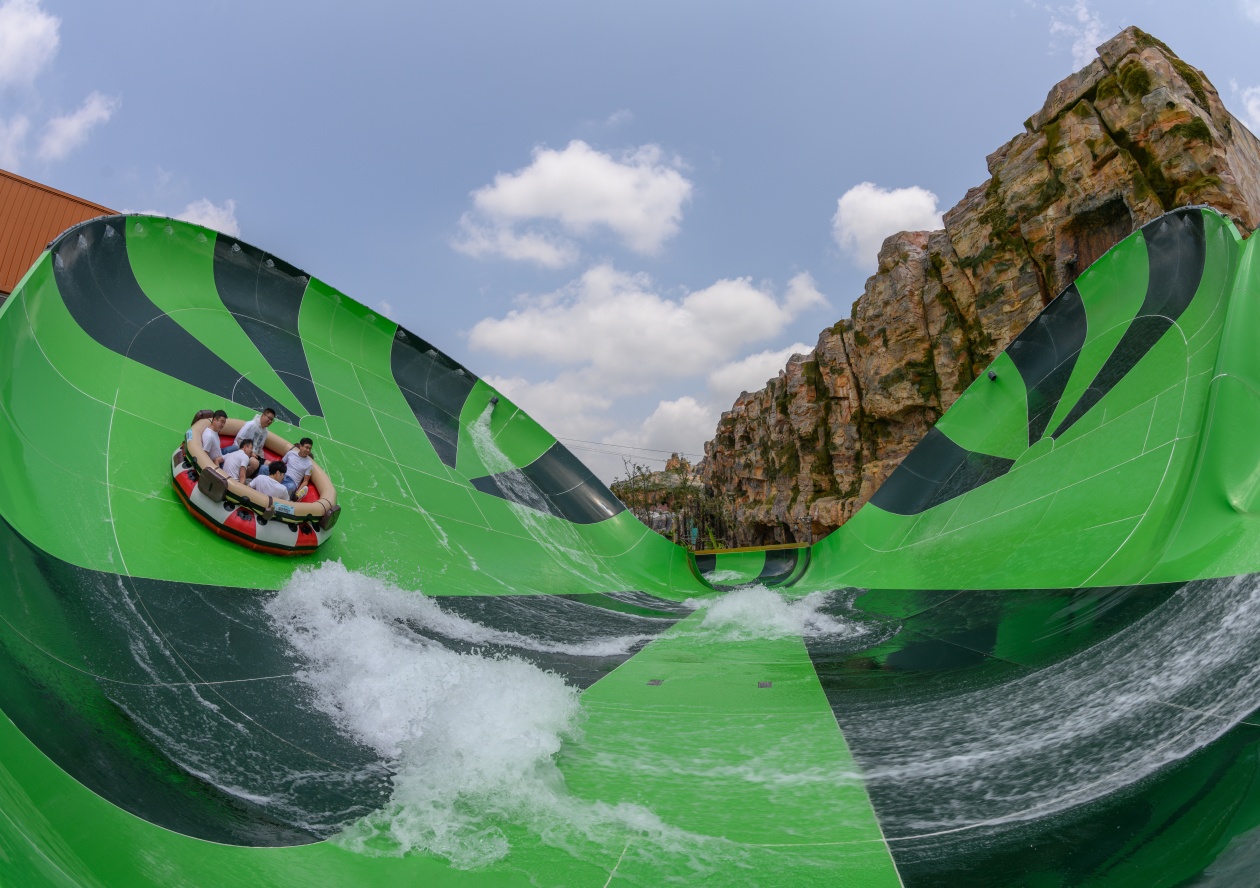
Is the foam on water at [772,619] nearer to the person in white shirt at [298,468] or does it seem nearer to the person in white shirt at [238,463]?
the person in white shirt at [298,468]

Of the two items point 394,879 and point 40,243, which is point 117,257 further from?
point 40,243

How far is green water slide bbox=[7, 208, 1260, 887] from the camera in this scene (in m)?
1.67

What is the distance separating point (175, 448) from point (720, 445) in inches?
1922

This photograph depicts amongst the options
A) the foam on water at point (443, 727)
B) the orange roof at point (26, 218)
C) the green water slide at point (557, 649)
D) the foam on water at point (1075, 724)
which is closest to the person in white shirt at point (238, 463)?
the green water slide at point (557, 649)

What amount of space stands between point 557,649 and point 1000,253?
22018 millimetres

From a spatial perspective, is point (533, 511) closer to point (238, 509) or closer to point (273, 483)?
point (273, 483)

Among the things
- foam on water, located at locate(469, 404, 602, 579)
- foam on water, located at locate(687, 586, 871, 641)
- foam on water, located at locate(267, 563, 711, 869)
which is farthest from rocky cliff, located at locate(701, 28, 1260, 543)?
foam on water, located at locate(267, 563, 711, 869)

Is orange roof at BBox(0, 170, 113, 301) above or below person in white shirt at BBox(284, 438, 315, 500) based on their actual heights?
above

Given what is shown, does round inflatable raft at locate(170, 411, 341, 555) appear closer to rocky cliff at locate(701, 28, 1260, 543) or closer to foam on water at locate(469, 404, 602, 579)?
foam on water at locate(469, 404, 602, 579)

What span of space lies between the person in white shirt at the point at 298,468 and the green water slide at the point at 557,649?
17.9 inches

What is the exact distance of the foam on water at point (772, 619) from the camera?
5598 mm

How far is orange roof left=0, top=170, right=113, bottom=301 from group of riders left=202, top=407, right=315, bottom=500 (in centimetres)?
1139

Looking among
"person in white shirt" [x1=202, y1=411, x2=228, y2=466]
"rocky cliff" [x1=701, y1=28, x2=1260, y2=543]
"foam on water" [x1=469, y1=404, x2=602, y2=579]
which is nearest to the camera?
"person in white shirt" [x1=202, y1=411, x2=228, y2=466]

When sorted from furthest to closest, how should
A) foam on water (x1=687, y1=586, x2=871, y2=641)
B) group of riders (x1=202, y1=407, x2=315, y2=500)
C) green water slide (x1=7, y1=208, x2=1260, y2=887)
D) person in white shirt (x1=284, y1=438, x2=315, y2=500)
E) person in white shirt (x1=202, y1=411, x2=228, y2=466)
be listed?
1. foam on water (x1=687, y1=586, x2=871, y2=641)
2. person in white shirt (x1=284, y1=438, x2=315, y2=500)
3. group of riders (x1=202, y1=407, x2=315, y2=500)
4. person in white shirt (x1=202, y1=411, x2=228, y2=466)
5. green water slide (x1=7, y1=208, x2=1260, y2=887)
